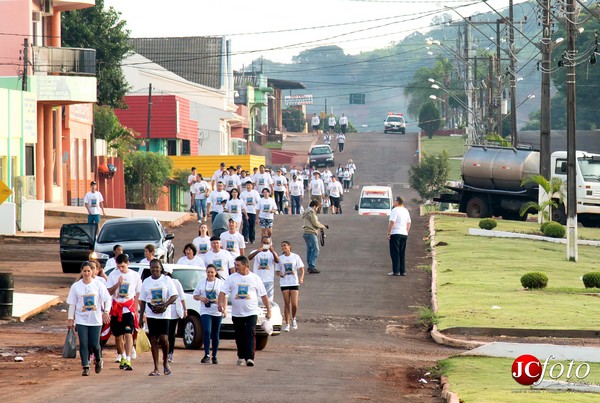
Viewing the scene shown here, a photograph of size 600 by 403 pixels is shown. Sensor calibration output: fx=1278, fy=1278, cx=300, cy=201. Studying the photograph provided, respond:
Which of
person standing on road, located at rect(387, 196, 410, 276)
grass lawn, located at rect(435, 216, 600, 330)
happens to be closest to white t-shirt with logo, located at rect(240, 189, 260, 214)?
grass lawn, located at rect(435, 216, 600, 330)

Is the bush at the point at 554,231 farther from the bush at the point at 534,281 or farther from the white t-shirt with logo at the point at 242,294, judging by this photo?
the white t-shirt with logo at the point at 242,294

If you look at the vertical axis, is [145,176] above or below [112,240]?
above

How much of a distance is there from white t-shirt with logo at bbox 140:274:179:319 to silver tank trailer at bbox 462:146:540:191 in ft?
102

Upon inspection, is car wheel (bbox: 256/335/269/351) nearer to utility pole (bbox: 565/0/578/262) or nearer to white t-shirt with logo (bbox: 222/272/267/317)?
white t-shirt with logo (bbox: 222/272/267/317)

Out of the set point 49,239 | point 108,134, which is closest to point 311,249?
point 49,239

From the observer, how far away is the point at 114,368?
18.2 m

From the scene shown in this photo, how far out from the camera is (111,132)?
63.8 m

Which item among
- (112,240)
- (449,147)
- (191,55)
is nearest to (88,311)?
(112,240)

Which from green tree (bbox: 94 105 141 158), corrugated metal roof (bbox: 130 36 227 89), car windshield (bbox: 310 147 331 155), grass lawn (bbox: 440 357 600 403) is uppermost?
corrugated metal roof (bbox: 130 36 227 89)

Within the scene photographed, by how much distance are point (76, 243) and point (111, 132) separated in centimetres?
3278

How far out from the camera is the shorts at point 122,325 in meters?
18.1

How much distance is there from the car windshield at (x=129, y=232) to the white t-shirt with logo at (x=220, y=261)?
7.59 metres

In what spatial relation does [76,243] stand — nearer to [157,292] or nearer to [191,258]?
[191,258]

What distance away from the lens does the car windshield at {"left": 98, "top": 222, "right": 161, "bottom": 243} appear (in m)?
29.5
